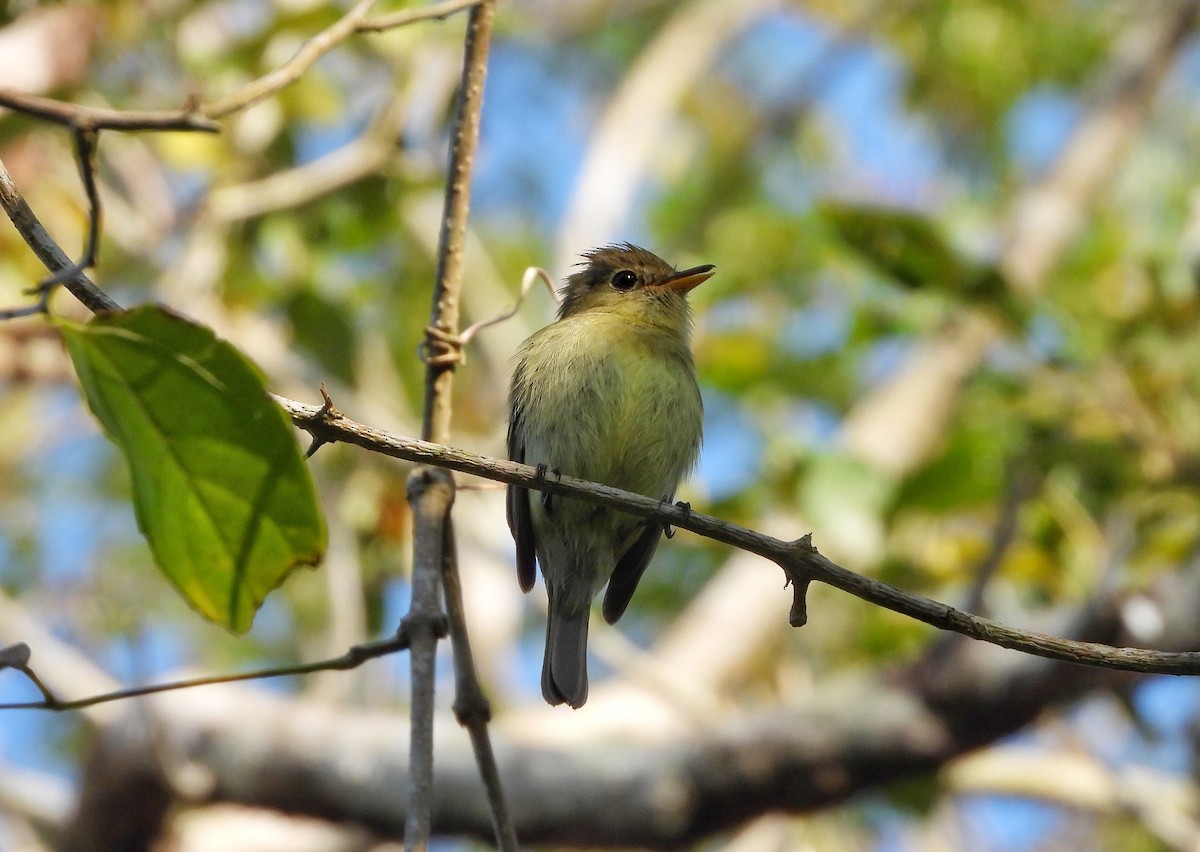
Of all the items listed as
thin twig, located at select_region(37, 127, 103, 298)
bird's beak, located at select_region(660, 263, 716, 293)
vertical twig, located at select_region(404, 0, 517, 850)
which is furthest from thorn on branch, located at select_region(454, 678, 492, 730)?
bird's beak, located at select_region(660, 263, 716, 293)

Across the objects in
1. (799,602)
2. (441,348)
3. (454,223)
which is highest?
(454,223)

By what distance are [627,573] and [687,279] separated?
3.24 ft

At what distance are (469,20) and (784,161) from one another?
21.7 ft

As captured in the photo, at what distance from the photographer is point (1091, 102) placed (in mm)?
7566

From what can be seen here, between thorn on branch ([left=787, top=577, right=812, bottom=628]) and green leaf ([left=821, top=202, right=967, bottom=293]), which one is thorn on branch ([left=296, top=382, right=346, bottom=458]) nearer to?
thorn on branch ([left=787, top=577, right=812, bottom=628])

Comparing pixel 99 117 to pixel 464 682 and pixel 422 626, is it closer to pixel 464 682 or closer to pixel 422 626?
pixel 422 626

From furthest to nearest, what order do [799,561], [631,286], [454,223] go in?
[631,286] → [454,223] → [799,561]

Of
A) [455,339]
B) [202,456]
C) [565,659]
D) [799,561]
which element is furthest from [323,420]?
[565,659]

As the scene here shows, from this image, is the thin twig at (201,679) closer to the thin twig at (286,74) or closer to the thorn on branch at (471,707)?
the thorn on branch at (471,707)

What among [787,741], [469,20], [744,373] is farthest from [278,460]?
[744,373]

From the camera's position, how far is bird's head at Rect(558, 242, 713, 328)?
4.15 metres

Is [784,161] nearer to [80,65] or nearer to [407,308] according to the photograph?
[407,308]

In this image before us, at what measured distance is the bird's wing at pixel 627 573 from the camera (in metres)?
3.81

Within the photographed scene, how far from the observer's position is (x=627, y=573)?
386 cm
